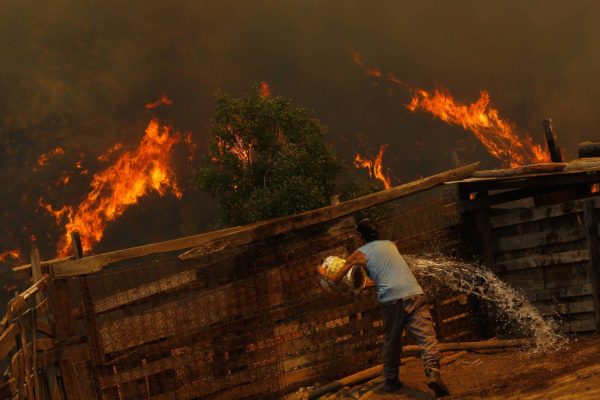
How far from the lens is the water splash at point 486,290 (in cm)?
984

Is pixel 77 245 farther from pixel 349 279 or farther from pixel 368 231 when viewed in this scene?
pixel 368 231

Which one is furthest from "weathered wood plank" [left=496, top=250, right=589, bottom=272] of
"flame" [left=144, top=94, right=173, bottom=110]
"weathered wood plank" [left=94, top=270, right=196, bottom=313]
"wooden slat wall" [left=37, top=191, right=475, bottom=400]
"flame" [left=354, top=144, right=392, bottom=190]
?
"flame" [left=144, top=94, right=173, bottom=110]

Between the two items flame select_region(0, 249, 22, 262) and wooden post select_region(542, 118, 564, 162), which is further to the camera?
flame select_region(0, 249, 22, 262)

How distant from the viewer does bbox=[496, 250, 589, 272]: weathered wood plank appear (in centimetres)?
940

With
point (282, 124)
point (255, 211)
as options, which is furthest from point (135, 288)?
point (282, 124)

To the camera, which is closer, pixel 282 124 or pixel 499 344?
pixel 499 344

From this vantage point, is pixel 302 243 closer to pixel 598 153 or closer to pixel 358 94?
pixel 598 153

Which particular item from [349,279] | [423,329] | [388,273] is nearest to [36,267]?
[349,279]

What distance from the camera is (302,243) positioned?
30.3 feet

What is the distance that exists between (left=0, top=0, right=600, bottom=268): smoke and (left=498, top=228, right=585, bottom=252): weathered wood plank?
34.1m

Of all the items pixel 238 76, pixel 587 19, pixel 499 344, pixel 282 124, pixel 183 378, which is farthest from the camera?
pixel 587 19

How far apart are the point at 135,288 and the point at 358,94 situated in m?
49.5

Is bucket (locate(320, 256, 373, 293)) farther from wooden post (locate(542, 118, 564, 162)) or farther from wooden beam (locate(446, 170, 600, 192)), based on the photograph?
wooden post (locate(542, 118, 564, 162))

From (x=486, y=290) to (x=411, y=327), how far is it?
3588 millimetres
